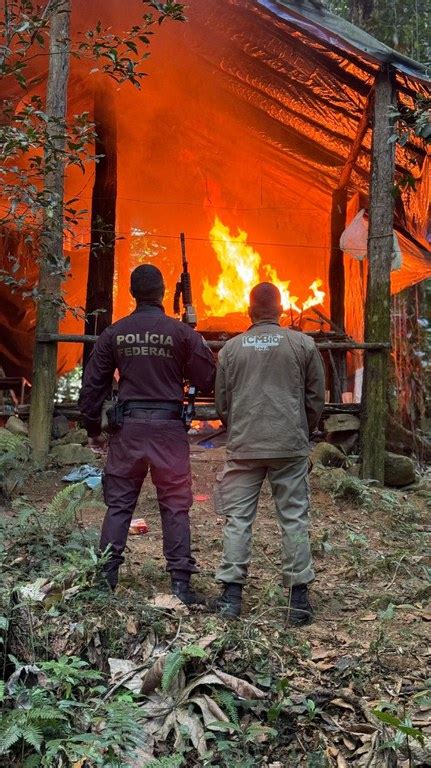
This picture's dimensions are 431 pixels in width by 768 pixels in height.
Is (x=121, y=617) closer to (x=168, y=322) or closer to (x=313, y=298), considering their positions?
(x=168, y=322)

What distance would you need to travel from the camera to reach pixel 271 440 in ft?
13.3

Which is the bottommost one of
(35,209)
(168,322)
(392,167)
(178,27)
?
(168,322)

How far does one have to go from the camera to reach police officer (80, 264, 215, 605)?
4.07 metres

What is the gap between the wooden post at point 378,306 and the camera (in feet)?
23.9

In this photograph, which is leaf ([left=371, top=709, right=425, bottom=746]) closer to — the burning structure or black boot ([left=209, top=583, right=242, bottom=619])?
black boot ([left=209, top=583, right=242, bottom=619])

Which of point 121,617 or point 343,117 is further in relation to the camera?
point 343,117

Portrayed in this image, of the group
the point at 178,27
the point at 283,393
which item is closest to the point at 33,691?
the point at 283,393

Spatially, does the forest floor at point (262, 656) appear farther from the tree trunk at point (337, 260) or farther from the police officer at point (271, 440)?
the tree trunk at point (337, 260)

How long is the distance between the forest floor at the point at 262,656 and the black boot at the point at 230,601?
0.08 meters

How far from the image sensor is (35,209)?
4.72 metres

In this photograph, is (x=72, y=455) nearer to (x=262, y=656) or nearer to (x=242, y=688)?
(x=262, y=656)

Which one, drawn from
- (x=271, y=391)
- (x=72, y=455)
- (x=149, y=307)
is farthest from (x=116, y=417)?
(x=72, y=455)

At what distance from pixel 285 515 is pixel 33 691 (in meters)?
1.73

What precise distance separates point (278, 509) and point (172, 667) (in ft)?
4.49
